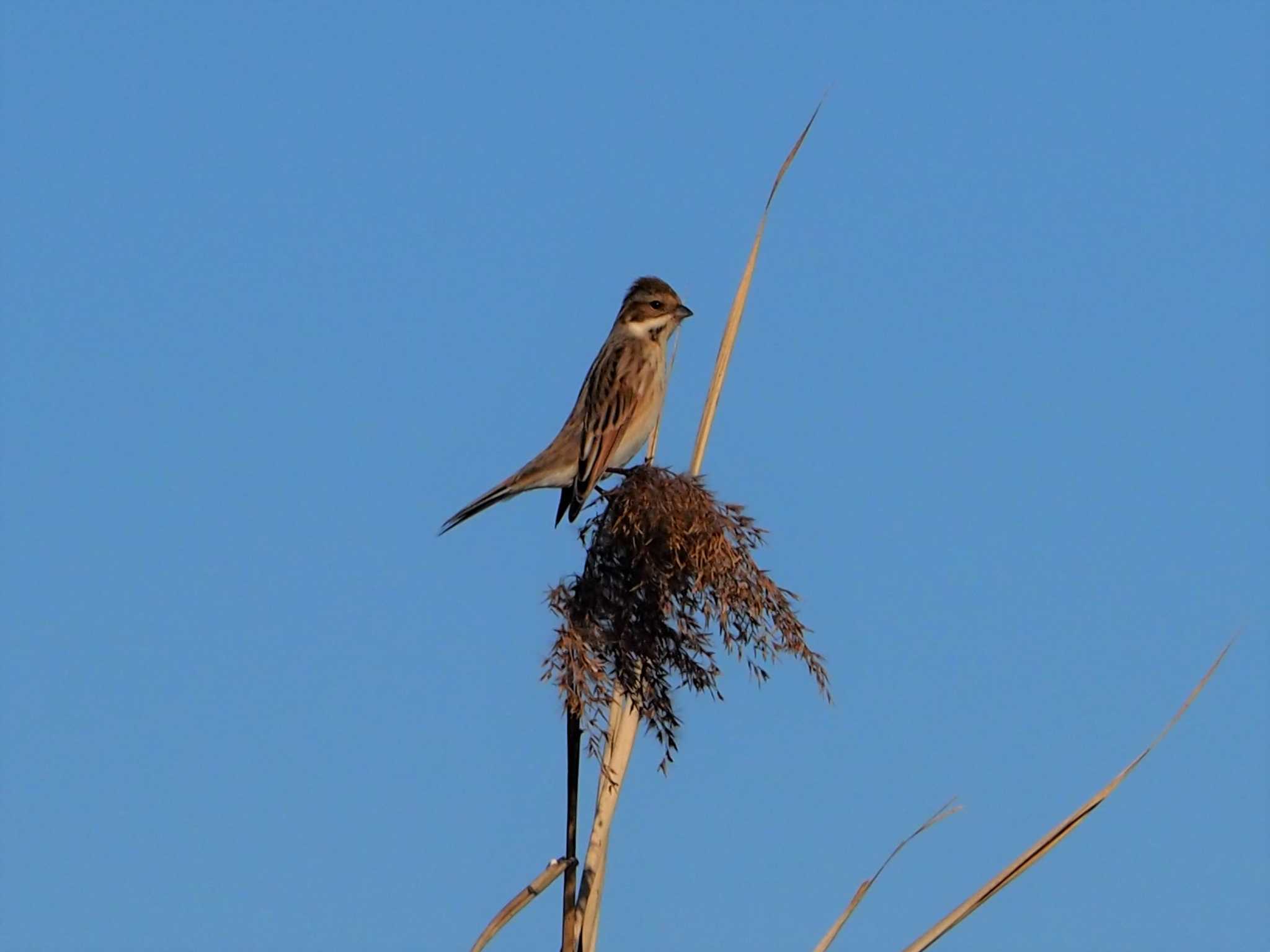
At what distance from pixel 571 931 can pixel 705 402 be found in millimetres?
1379

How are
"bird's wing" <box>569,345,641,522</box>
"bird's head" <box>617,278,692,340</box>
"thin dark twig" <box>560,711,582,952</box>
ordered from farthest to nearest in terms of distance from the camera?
"bird's head" <box>617,278,692,340</box> → "bird's wing" <box>569,345,641,522</box> → "thin dark twig" <box>560,711,582,952</box>

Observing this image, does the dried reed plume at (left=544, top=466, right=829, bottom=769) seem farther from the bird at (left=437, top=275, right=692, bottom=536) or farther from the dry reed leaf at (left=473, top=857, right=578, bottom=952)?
the bird at (left=437, top=275, right=692, bottom=536)

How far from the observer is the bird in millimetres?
6082

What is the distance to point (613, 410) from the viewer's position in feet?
21.6

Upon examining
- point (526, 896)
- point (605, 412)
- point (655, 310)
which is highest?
point (655, 310)

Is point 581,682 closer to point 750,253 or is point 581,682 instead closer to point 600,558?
point 600,558

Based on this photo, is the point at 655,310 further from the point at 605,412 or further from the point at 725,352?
the point at 725,352

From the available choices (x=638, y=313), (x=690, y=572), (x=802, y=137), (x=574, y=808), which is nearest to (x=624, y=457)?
(x=638, y=313)

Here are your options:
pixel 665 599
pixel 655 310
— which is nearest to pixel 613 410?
pixel 655 310

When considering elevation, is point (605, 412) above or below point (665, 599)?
above

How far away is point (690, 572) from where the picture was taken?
3.61 metres

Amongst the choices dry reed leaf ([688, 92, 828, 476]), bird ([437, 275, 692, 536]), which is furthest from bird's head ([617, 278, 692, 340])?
dry reed leaf ([688, 92, 828, 476])

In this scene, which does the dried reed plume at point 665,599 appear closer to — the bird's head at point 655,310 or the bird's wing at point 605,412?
the bird's wing at point 605,412

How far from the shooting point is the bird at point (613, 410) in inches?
239
